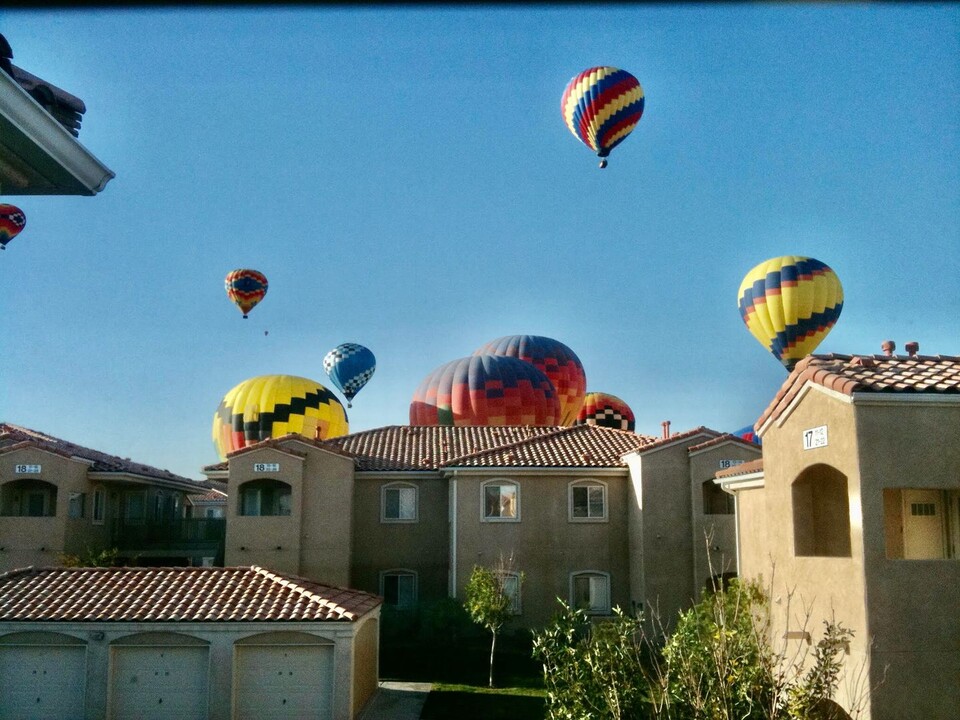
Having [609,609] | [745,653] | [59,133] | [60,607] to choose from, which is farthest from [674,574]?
[59,133]

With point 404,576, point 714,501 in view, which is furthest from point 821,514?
point 404,576

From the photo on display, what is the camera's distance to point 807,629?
634 inches

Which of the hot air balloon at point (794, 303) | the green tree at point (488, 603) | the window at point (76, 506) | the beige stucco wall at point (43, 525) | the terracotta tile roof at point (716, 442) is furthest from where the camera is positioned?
the hot air balloon at point (794, 303)

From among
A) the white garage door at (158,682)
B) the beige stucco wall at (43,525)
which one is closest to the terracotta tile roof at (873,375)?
the white garage door at (158,682)

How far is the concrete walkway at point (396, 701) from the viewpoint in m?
24.3

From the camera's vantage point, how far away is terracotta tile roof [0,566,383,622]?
23375 millimetres

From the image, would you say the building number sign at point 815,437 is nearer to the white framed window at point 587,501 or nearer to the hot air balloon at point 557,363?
the white framed window at point 587,501

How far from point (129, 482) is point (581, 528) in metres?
17.7

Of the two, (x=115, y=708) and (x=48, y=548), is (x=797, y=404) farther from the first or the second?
(x=48, y=548)

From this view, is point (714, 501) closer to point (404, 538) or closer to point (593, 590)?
point (593, 590)

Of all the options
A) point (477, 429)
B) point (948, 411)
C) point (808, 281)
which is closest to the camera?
point (948, 411)

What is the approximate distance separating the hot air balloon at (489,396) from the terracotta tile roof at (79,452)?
1222cm

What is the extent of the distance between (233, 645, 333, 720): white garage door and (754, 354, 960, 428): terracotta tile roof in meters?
11.8

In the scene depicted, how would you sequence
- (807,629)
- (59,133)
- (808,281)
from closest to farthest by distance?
(59,133) → (807,629) → (808,281)
